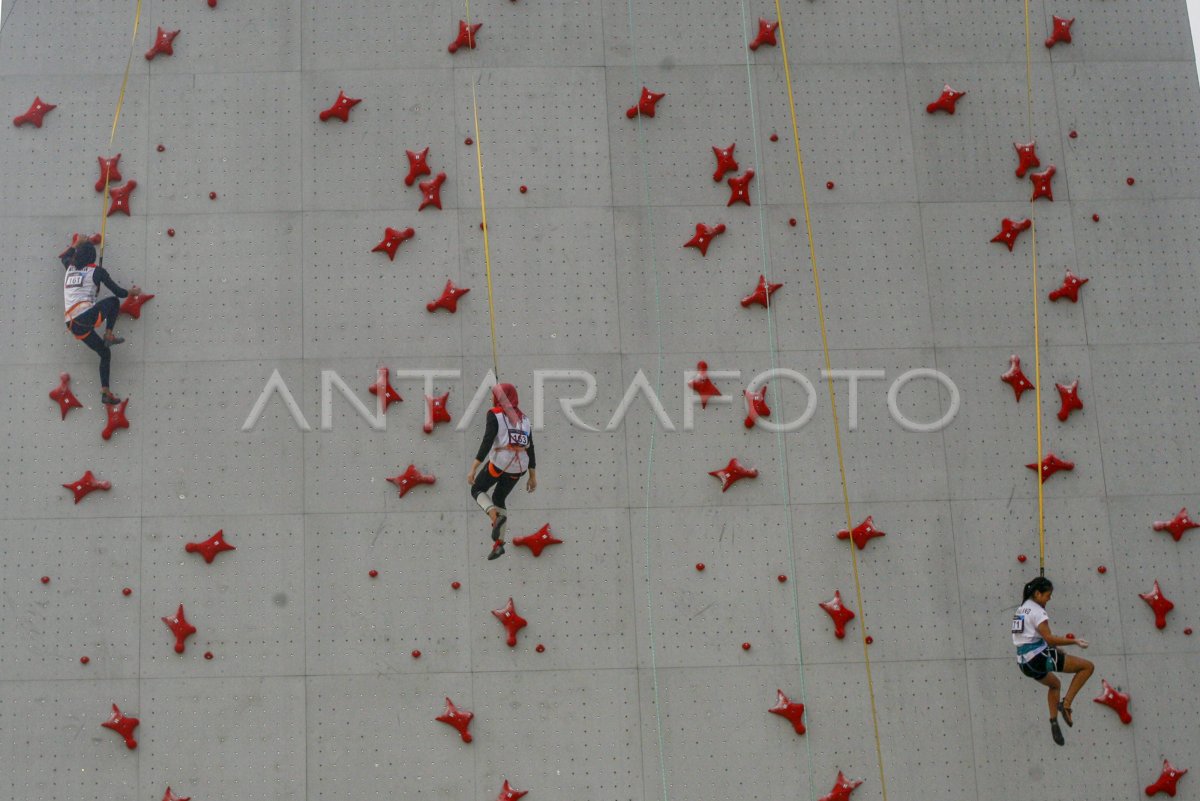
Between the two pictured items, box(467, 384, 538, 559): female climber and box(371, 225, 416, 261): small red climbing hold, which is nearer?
box(467, 384, 538, 559): female climber

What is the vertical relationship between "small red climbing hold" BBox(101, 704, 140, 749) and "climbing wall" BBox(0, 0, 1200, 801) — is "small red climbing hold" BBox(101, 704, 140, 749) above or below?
below

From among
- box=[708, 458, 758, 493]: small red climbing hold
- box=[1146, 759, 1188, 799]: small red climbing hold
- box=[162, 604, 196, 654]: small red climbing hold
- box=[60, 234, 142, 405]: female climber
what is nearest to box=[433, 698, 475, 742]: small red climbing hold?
box=[162, 604, 196, 654]: small red climbing hold

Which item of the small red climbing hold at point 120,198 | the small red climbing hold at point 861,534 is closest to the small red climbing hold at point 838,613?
the small red climbing hold at point 861,534

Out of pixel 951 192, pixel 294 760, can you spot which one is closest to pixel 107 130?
pixel 294 760

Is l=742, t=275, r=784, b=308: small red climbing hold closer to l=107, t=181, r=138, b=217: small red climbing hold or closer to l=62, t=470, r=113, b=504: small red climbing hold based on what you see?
l=107, t=181, r=138, b=217: small red climbing hold

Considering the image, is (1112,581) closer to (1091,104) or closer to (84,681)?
(1091,104)

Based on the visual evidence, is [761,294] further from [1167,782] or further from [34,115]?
[34,115]

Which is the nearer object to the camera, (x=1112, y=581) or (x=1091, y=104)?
(x=1112, y=581)
